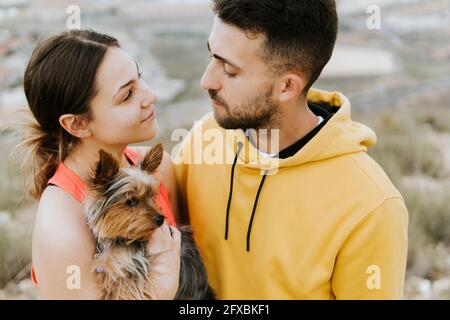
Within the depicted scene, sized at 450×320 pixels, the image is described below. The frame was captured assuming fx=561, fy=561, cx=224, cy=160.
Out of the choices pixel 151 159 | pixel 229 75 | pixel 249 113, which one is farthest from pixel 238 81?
pixel 151 159

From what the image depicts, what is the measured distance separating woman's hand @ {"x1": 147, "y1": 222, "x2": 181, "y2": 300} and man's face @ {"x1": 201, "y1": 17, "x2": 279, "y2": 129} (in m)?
0.68

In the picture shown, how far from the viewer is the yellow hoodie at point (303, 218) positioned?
2855mm

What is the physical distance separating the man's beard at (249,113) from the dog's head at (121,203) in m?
0.40

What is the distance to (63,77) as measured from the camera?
2762 mm

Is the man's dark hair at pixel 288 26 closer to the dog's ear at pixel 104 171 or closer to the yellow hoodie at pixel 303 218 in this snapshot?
the yellow hoodie at pixel 303 218

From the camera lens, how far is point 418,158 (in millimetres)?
7098

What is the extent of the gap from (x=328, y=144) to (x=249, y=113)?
18.7 inches

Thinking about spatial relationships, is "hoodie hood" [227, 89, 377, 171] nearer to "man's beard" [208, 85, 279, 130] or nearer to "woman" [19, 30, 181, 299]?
"man's beard" [208, 85, 279, 130]

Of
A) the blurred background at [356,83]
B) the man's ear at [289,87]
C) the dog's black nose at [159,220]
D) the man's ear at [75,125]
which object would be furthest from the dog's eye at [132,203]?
the blurred background at [356,83]

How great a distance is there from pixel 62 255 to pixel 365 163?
5.29 ft

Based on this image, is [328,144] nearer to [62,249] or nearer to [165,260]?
[165,260]

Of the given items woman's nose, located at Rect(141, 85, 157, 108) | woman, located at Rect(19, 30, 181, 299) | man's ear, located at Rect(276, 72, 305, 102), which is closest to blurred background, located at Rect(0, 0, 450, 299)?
woman, located at Rect(19, 30, 181, 299)
